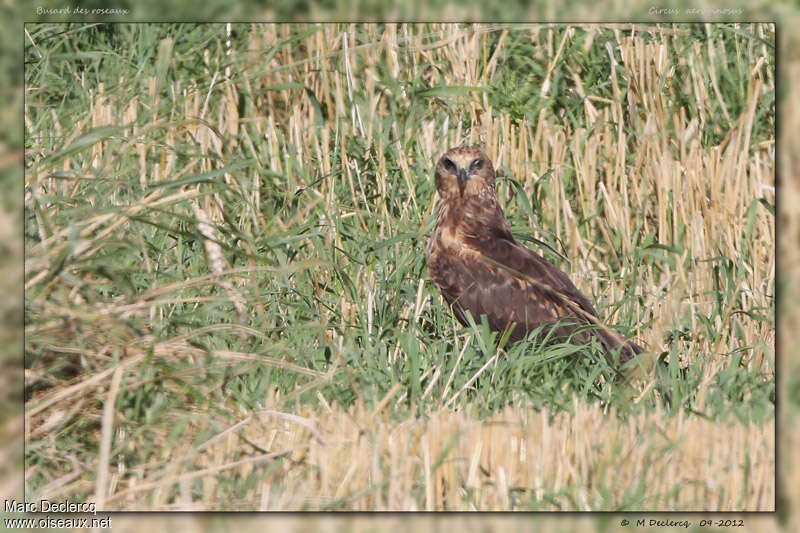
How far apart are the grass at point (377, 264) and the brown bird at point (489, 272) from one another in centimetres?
18

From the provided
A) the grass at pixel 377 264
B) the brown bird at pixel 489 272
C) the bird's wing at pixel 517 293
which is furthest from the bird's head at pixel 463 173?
the bird's wing at pixel 517 293

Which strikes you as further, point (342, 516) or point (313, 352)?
point (313, 352)

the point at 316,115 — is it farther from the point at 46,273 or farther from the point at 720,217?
the point at 46,273

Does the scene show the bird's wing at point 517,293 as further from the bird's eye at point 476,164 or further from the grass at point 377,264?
the bird's eye at point 476,164

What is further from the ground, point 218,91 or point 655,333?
point 218,91

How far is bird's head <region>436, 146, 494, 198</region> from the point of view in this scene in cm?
637

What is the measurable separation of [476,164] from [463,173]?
14 centimetres

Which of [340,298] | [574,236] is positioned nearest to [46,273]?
[340,298]

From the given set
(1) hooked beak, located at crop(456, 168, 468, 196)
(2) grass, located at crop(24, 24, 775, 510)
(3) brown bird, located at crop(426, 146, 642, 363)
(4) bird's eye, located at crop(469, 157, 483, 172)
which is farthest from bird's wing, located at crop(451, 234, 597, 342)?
(4) bird's eye, located at crop(469, 157, 483, 172)

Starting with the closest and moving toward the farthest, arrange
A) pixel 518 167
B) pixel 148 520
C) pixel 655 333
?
pixel 148 520 < pixel 655 333 < pixel 518 167

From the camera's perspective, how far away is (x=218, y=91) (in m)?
7.06

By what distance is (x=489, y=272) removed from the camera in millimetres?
6156

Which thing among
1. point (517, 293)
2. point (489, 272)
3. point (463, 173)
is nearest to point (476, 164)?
point (463, 173)

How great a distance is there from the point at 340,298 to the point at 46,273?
200 centimetres
